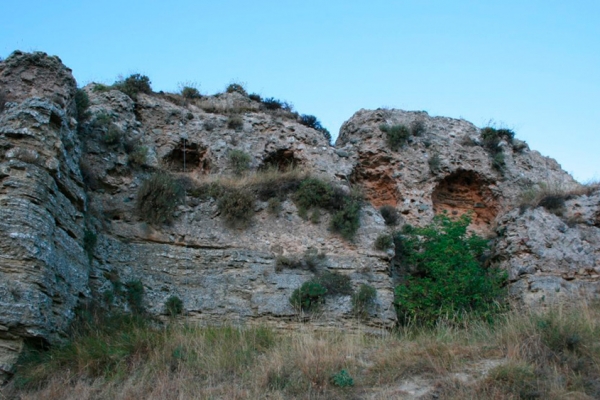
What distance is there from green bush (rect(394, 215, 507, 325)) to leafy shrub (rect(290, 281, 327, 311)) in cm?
195

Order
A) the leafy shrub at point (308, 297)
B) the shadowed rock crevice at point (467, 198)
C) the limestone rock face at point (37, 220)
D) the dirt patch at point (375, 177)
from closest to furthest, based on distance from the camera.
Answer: the limestone rock face at point (37, 220) < the leafy shrub at point (308, 297) < the dirt patch at point (375, 177) < the shadowed rock crevice at point (467, 198)

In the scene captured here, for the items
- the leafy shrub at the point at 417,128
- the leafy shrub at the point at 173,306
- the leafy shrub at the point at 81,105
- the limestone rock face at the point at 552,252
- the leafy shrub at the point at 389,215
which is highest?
the leafy shrub at the point at 417,128

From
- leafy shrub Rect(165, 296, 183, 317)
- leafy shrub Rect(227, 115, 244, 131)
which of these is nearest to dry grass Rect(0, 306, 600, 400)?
leafy shrub Rect(165, 296, 183, 317)

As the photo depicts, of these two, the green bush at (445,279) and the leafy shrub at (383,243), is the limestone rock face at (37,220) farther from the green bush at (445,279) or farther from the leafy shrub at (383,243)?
the green bush at (445,279)

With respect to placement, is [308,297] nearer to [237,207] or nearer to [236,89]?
[237,207]

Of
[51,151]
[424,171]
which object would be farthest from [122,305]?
[424,171]

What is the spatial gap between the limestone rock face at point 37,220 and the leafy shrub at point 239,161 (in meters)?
4.59

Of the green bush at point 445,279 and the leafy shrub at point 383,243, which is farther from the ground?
the leafy shrub at point 383,243

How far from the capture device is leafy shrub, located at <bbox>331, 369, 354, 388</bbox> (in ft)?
29.7

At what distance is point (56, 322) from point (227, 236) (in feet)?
15.9

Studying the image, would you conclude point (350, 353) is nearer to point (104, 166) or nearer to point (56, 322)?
point (56, 322)

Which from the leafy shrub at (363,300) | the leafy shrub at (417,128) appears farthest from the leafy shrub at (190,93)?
the leafy shrub at (363,300)

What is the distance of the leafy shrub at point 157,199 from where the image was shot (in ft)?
45.8

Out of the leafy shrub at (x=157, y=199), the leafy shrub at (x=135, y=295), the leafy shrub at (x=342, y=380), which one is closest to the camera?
the leafy shrub at (x=342, y=380)
